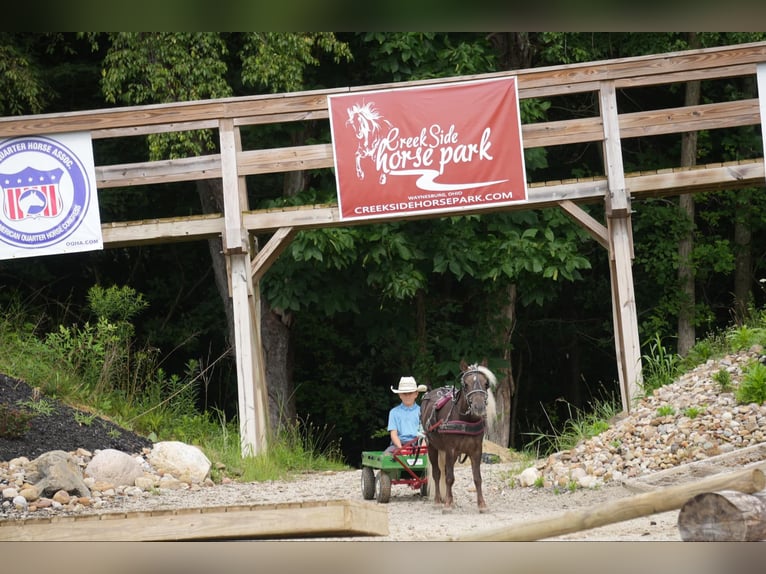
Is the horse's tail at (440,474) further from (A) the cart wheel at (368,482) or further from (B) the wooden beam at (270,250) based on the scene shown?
(B) the wooden beam at (270,250)

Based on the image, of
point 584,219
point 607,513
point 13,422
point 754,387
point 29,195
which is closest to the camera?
point 607,513

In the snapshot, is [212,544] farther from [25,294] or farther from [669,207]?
[25,294]

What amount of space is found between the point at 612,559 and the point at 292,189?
13080mm

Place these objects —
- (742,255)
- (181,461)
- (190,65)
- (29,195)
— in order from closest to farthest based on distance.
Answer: (181,461) < (29,195) < (190,65) < (742,255)

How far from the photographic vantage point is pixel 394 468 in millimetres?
10242

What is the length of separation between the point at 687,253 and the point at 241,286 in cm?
824

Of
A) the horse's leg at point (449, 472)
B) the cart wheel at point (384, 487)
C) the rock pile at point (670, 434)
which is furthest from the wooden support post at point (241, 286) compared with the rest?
the horse's leg at point (449, 472)

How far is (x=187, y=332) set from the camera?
757 inches

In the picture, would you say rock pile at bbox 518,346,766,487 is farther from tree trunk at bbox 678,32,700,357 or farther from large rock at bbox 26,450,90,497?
tree trunk at bbox 678,32,700,357

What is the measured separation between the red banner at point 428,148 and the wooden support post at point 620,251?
106 centimetres

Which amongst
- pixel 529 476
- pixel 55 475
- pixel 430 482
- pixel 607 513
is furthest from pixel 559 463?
pixel 607 513

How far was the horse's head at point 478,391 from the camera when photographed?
28.8 ft

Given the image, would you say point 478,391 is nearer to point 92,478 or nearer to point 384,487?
point 384,487
